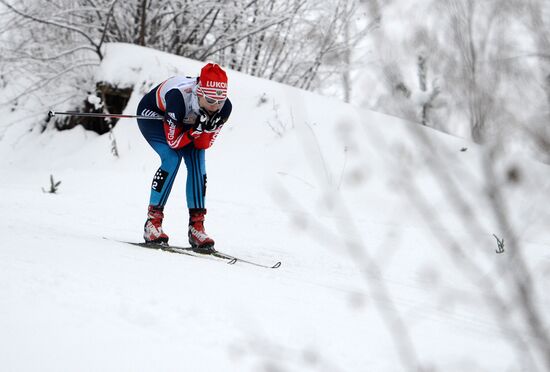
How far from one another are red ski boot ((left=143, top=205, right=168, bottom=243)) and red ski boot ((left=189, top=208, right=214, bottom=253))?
226 millimetres

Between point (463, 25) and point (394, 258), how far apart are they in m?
4.08

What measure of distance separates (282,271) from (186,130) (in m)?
1.27

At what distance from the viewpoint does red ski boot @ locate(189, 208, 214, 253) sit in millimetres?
4715

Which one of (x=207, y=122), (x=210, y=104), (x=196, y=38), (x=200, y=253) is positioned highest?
(x=210, y=104)

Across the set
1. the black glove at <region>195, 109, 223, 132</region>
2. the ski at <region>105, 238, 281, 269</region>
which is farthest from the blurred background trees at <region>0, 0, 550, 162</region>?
the ski at <region>105, 238, 281, 269</region>

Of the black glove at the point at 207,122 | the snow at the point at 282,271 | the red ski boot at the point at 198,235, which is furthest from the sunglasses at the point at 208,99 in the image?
the red ski boot at the point at 198,235

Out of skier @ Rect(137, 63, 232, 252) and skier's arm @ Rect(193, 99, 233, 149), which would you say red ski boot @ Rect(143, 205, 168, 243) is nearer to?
skier @ Rect(137, 63, 232, 252)

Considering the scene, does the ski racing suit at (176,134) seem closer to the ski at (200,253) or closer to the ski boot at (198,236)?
the ski boot at (198,236)

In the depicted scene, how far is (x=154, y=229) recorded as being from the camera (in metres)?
4.63

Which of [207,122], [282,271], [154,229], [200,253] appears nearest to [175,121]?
[207,122]

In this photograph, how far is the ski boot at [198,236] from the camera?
4.71 m

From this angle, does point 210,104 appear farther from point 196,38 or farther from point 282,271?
point 196,38

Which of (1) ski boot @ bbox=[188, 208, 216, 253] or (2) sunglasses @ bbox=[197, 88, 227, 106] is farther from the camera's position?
(1) ski boot @ bbox=[188, 208, 216, 253]

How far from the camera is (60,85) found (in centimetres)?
1157
